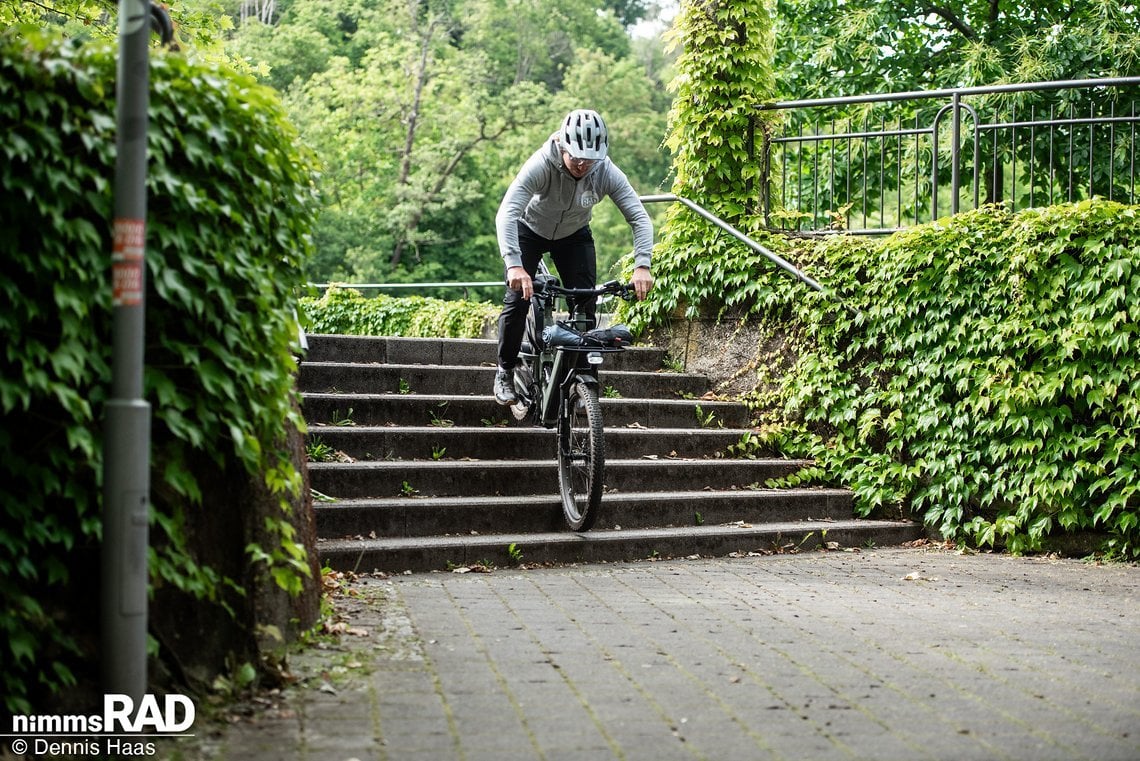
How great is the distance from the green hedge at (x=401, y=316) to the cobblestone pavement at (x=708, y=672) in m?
7.41

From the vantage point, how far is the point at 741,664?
4.67 metres

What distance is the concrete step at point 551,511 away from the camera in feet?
22.4

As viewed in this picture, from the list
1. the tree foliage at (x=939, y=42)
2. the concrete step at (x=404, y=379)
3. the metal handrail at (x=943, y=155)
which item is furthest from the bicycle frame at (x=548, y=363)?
the tree foliage at (x=939, y=42)

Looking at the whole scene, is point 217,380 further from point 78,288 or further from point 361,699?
point 361,699

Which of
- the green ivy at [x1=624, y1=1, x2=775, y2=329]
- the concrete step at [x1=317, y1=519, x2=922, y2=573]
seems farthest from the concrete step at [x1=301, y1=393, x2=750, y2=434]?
the concrete step at [x1=317, y1=519, x2=922, y2=573]

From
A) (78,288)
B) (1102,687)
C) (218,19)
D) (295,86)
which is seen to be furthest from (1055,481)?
(295,86)

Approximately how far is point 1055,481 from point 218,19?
8382mm

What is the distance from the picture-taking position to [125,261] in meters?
3.31

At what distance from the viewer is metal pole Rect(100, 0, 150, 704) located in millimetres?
3314

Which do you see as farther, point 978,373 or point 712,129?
point 712,129

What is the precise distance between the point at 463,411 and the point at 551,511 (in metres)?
1.32

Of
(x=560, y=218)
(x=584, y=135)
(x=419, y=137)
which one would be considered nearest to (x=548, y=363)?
(x=560, y=218)

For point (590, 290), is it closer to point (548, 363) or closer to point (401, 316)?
point (548, 363)

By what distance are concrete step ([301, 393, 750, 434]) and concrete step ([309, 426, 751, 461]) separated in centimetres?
17
